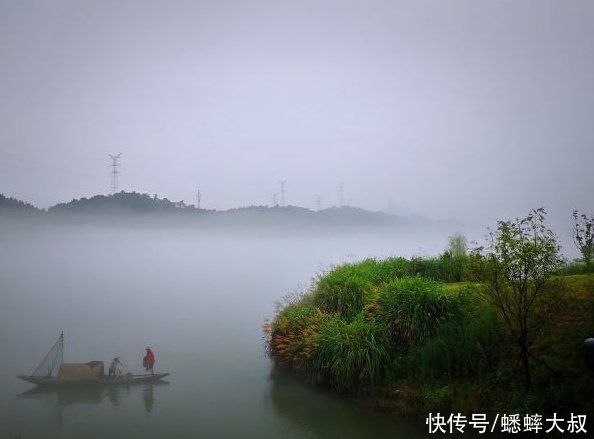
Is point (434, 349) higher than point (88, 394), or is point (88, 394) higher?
point (434, 349)

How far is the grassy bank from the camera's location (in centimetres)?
936

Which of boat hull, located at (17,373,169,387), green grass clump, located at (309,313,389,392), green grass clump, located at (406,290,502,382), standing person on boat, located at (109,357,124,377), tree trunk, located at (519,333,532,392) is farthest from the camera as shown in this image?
standing person on boat, located at (109,357,124,377)

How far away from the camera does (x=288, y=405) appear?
39.8 feet

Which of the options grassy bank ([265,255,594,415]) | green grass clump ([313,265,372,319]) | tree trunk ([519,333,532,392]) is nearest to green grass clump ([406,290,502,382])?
grassy bank ([265,255,594,415])

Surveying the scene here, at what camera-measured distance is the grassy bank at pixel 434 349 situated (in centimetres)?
936

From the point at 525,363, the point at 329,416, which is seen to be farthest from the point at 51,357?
the point at 525,363

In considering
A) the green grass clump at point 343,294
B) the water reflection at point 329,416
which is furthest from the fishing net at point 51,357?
the green grass clump at point 343,294

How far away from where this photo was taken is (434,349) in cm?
1112

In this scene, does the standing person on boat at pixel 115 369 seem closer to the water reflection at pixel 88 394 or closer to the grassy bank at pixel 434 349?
the water reflection at pixel 88 394

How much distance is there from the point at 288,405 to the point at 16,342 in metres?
23.6

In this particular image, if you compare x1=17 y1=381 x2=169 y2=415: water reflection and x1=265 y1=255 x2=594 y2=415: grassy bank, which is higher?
x1=265 y1=255 x2=594 y2=415: grassy bank

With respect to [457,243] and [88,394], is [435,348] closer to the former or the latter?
[88,394]

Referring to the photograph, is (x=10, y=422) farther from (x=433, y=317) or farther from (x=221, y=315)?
(x=221, y=315)

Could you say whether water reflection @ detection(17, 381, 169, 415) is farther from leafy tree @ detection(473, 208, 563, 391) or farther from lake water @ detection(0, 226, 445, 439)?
leafy tree @ detection(473, 208, 563, 391)
